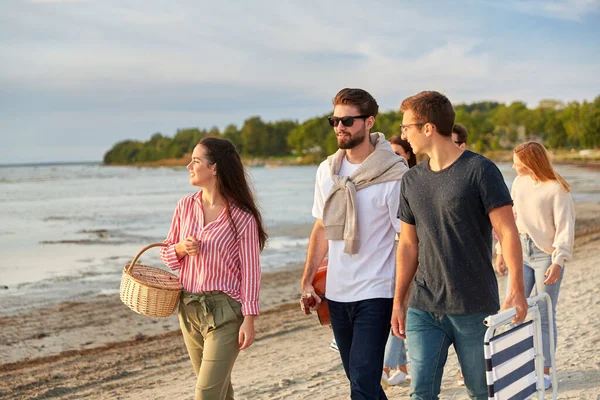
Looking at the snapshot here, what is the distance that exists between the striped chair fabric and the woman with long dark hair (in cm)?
121

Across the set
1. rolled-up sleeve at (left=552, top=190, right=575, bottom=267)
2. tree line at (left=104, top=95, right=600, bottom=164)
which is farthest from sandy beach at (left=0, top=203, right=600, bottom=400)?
tree line at (left=104, top=95, right=600, bottom=164)

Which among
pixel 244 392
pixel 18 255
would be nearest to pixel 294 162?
pixel 18 255

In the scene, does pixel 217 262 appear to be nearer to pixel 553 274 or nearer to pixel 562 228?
pixel 553 274

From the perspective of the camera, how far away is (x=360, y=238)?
3.80m

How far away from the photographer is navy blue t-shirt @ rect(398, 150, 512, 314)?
3142mm

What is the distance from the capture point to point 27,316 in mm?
10594

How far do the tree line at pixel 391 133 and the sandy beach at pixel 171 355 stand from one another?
335 ft

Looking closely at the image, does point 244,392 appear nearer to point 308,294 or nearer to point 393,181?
point 308,294

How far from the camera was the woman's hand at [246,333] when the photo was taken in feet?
11.5

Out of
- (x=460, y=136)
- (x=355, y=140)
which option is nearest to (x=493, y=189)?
(x=355, y=140)

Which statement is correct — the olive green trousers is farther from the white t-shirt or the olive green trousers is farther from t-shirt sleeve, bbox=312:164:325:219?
t-shirt sleeve, bbox=312:164:325:219

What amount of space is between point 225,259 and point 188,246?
205 mm

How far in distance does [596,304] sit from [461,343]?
573 cm

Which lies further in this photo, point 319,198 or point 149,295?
point 319,198
